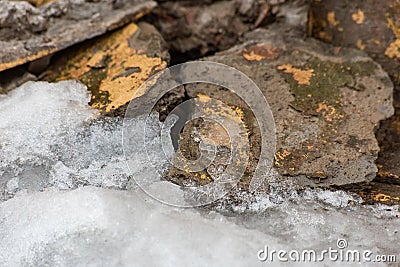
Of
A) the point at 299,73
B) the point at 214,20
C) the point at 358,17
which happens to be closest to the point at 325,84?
the point at 299,73

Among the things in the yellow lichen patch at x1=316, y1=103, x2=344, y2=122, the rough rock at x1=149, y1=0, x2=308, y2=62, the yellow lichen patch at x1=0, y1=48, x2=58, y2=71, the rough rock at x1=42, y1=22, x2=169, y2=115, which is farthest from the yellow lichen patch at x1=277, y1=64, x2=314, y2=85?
the yellow lichen patch at x1=0, y1=48, x2=58, y2=71

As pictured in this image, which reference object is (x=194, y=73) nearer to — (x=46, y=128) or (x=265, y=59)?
(x=265, y=59)

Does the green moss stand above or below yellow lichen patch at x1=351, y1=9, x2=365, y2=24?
below

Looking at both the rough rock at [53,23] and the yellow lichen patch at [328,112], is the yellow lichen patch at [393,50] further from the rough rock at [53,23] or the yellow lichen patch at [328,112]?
the rough rock at [53,23]

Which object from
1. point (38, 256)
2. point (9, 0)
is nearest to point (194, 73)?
point (9, 0)

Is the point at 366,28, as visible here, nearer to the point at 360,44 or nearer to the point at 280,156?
the point at 360,44

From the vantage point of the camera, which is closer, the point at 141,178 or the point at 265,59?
the point at 141,178

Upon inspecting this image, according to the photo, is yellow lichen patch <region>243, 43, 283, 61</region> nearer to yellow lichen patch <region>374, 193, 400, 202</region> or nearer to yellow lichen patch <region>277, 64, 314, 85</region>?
yellow lichen patch <region>277, 64, 314, 85</region>
